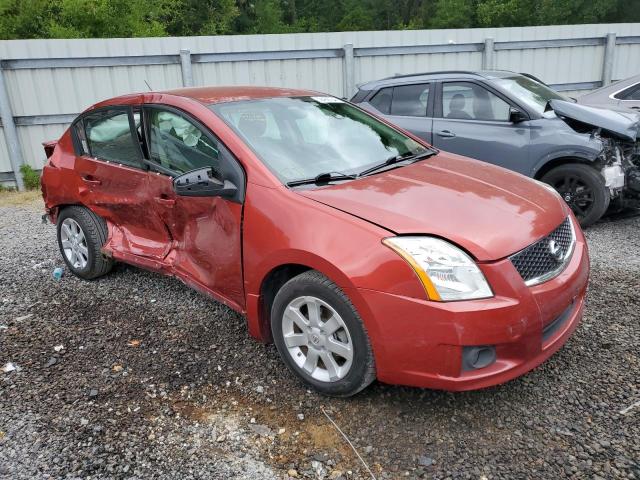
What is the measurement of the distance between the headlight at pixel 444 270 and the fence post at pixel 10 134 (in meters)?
8.49

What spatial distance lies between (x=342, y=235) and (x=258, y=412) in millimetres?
1078

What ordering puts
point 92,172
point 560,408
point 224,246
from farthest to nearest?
1. point 92,172
2. point 224,246
3. point 560,408

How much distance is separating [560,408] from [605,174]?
346cm

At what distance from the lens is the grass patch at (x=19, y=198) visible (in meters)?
8.57

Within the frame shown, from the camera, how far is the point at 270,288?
10.4ft

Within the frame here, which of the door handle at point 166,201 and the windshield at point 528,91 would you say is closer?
the door handle at point 166,201

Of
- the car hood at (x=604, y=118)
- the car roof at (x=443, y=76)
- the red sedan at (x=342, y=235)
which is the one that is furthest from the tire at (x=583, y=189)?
the red sedan at (x=342, y=235)

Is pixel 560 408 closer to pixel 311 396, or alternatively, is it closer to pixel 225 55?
pixel 311 396

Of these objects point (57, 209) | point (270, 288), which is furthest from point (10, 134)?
point (270, 288)

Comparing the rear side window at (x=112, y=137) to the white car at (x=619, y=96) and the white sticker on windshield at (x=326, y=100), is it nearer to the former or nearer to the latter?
the white sticker on windshield at (x=326, y=100)

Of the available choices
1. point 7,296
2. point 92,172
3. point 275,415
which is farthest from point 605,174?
point 7,296

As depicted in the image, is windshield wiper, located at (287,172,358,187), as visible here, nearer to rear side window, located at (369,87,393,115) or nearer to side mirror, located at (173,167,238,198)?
side mirror, located at (173,167,238,198)

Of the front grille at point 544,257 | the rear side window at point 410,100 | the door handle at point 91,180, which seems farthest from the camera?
the rear side window at point 410,100

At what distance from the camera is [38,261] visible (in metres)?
5.51
